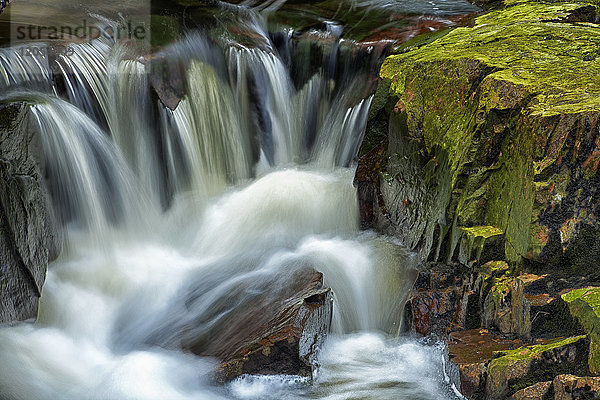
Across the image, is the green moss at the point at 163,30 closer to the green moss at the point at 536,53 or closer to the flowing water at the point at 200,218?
the flowing water at the point at 200,218

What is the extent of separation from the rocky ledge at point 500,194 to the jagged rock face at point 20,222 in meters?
3.08

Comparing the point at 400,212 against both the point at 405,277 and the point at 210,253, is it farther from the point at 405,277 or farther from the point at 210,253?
the point at 210,253

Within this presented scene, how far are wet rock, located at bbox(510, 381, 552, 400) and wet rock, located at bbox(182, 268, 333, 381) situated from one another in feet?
5.01

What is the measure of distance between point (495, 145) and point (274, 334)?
7.43 feet

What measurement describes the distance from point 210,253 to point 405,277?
208 cm

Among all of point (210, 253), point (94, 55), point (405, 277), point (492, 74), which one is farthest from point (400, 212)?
point (94, 55)

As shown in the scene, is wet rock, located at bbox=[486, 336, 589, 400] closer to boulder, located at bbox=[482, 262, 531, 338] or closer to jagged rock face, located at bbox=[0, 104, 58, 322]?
boulder, located at bbox=[482, 262, 531, 338]

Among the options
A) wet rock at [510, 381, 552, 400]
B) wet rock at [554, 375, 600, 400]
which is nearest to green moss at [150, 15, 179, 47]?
wet rock at [510, 381, 552, 400]

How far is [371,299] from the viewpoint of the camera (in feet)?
17.6

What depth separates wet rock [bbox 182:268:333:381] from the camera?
4.39 metres

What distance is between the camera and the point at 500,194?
4637mm

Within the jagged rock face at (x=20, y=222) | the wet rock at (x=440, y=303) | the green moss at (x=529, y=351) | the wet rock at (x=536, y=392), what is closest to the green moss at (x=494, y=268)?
the wet rock at (x=440, y=303)

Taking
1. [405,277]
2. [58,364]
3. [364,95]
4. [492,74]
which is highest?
[492,74]

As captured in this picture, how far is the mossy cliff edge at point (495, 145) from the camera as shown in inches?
163
